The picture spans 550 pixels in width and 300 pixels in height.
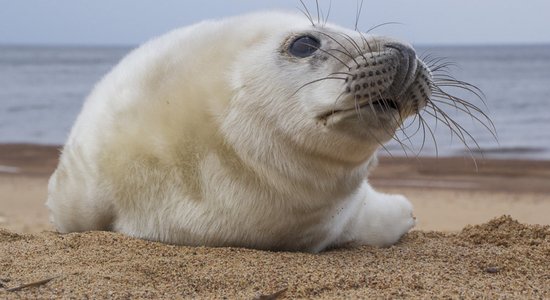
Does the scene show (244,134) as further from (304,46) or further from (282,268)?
(282,268)

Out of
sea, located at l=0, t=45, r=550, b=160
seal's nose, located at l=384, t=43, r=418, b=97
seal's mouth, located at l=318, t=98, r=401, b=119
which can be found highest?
seal's nose, located at l=384, t=43, r=418, b=97

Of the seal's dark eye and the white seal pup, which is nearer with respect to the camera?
the white seal pup

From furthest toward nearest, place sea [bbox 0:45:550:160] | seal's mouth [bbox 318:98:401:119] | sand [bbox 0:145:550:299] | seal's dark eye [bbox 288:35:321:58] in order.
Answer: sea [bbox 0:45:550:160]
seal's dark eye [bbox 288:35:321:58]
seal's mouth [bbox 318:98:401:119]
sand [bbox 0:145:550:299]

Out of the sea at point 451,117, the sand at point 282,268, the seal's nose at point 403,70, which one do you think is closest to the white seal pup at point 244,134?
the seal's nose at point 403,70

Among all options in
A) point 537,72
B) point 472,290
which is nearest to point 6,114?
point 472,290

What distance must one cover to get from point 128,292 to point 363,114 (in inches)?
49.0

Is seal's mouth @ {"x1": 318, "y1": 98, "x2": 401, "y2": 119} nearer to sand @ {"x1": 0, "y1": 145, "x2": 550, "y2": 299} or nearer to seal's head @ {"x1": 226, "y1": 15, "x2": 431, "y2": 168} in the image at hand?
seal's head @ {"x1": 226, "y1": 15, "x2": 431, "y2": 168}

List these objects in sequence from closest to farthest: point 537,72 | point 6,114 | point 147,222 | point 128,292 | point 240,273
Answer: point 128,292
point 240,273
point 147,222
point 6,114
point 537,72

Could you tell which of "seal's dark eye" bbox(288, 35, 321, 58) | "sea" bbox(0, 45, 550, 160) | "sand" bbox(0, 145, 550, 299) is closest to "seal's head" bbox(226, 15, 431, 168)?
"seal's dark eye" bbox(288, 35, 321, 58)

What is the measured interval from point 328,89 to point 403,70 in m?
0.33

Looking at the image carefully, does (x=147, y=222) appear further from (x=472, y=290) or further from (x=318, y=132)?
(x=472, y=290)

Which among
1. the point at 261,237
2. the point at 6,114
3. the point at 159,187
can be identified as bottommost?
the point at 6,114

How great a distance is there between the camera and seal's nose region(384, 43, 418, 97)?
360cm

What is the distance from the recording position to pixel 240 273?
3.46 m
